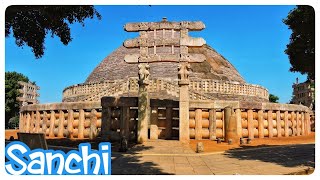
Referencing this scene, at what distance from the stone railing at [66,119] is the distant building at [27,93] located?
23705 mm

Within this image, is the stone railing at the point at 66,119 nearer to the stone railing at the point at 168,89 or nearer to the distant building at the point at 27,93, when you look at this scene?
the stone railing at the point at 168,89

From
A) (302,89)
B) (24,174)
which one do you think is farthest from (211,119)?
(302,89)

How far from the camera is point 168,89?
86.8 ft

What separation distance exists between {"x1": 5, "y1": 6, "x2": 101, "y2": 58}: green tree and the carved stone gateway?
3.72 meters

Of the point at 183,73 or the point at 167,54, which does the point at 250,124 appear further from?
the point at 167,54

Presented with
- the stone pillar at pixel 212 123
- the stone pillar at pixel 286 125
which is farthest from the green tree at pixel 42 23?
the stone pillar at pixel 286 125

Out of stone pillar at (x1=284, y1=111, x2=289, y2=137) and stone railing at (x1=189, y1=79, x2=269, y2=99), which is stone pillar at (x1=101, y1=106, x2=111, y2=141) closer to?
stone pillar at (x1=284, y1=111, x2=289, y2=137)

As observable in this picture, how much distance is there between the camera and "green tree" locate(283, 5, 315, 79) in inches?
349

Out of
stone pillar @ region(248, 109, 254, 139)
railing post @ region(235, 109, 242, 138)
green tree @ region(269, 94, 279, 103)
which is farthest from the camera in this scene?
green tree @ region(269, 94, 279, 103)

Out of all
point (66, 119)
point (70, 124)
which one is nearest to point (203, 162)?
point (70, 124)

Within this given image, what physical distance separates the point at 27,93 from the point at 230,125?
129ft

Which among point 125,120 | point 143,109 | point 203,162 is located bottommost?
point 203,162

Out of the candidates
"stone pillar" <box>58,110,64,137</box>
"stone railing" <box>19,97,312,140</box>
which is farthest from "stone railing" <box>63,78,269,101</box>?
"stone pillar" <box>58,110,64,137</box>
